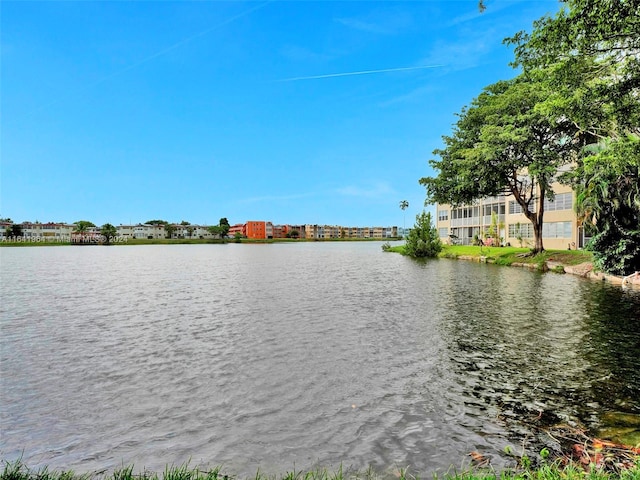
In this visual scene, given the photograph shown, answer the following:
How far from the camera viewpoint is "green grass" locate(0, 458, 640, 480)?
4.93m

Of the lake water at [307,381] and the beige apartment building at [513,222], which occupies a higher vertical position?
the beige apartment building at [513,222]

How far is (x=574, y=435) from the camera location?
6449mm

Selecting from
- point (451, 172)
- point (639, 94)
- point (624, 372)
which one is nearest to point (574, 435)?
point (624, 372)

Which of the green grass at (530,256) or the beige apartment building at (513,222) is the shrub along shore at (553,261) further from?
the beige apartment building at (513,222)

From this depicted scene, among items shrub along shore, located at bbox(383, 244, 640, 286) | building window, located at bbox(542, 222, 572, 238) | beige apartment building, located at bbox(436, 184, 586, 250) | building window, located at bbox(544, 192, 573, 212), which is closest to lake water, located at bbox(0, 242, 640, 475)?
shrub along shore, located at bbox(383, 244, 640, 286)

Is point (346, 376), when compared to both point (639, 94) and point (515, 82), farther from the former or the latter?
point (515, 82)

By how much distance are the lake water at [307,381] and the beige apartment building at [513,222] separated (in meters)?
23.6

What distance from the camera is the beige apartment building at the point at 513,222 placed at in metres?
48.3

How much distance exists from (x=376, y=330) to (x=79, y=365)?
9.19 m

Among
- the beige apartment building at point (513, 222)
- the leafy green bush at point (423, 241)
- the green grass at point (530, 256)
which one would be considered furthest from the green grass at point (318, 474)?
the leafy green bush at point (423, 241)

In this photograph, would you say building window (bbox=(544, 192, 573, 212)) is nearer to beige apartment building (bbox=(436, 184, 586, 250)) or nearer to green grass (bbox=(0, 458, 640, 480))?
beige apartment building (bbox=(436, 184, 586, 250))

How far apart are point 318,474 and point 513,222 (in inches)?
2455

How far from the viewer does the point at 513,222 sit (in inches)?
2381

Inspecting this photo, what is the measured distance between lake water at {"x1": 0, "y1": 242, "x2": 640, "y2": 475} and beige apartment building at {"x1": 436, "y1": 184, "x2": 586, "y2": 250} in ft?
77.4
